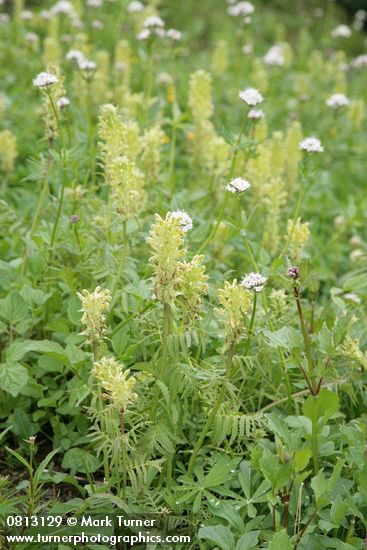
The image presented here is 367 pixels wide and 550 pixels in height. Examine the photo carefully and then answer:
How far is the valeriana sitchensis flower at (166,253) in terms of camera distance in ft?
6.36

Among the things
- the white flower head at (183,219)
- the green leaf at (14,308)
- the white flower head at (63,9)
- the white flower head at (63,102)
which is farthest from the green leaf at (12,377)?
the white flower head at (63,9)

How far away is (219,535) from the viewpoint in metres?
2.06

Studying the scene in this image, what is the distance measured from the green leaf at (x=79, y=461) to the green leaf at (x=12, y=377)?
307mm

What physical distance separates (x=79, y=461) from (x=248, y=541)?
697 millimetres

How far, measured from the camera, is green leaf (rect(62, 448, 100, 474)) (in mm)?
2416

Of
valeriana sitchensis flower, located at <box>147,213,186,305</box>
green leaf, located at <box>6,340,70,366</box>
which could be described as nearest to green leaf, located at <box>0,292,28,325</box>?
green leaf, located at <box>6,340,70,366</box>

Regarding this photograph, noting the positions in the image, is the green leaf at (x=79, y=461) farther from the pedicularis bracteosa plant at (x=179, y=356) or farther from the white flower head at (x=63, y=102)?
the white flower head at (x=63, y=102)

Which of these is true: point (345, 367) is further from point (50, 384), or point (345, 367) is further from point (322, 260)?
point (322, 260)

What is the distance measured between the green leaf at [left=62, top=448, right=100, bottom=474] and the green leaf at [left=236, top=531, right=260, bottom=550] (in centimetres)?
58

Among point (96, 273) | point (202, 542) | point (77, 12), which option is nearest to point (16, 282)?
point (96, 273)

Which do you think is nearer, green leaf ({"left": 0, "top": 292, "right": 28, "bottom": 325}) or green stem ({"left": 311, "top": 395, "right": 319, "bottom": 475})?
green stem ({"left": 311, "top": 395, "right": 319, "bottom": 475})

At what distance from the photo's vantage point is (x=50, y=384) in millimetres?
2670

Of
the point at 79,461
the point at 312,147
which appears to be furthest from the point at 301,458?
the point at 312,147

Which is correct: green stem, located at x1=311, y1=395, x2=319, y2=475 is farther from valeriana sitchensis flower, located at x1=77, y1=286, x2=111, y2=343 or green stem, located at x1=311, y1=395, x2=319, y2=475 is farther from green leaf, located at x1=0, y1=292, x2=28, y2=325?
green leaf, located at x1=0, y1=292, x2=28, y2=325
